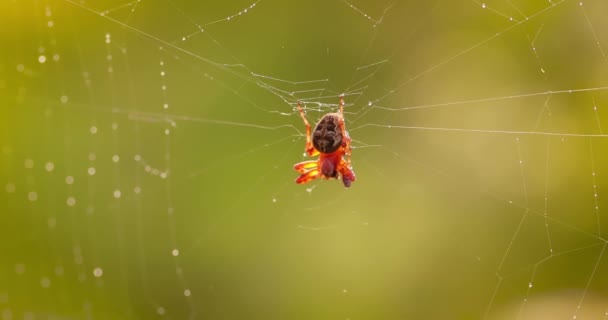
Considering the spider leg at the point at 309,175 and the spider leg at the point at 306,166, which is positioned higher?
the spider leg at the point at 306,166

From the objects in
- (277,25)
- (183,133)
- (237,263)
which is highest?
(277,25)

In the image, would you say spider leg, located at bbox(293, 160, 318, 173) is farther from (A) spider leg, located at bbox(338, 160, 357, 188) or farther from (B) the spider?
(A) spider leg, located at bbox(338, 160, 357, 188)

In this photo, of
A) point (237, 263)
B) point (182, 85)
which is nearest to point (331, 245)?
point (237, 263)

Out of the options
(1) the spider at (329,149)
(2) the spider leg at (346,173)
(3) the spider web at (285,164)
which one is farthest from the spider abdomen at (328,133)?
(3) the spider web at (285,164)

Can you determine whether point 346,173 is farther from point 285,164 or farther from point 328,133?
point 285,164

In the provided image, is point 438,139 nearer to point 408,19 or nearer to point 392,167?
point 392,167

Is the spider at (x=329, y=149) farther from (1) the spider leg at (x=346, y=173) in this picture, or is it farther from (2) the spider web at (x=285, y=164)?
(2) the spider web at (x=285, y=164)
